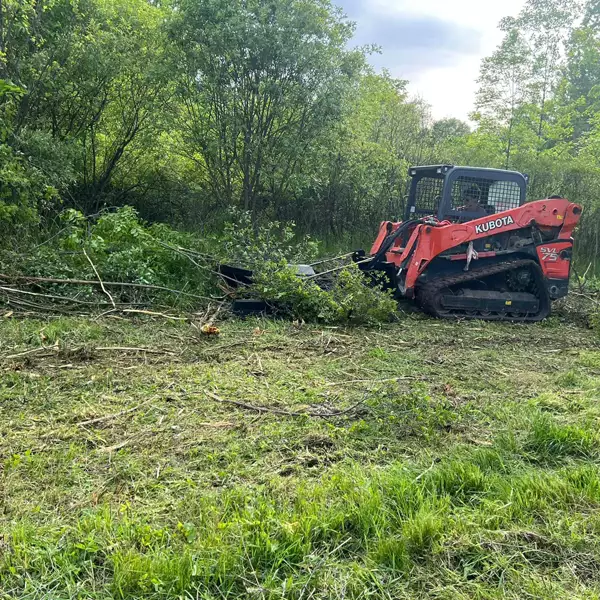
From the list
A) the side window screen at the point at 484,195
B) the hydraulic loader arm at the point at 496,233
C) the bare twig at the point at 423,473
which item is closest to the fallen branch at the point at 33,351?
the bare twig at the point at 423,473

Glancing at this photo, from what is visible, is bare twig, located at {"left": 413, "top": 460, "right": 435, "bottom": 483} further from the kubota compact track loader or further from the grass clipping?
the kubota compact track loader

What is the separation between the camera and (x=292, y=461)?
2.92m

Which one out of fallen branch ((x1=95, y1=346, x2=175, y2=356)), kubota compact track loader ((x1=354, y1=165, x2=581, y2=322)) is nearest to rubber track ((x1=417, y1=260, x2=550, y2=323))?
kubota compact track loader ((x1=354, y1=165, x2=581, y2=322))

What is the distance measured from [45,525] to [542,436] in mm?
2637

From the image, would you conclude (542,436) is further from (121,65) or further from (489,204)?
(121,65)

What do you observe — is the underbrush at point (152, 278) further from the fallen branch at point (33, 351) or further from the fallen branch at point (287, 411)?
the fallen branch at point (287, 411)

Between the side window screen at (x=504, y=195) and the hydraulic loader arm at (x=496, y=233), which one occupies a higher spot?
the side window screen at (x=504, y=195)

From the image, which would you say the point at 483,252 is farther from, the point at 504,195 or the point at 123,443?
the point at 123,443

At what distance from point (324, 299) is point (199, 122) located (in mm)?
5739

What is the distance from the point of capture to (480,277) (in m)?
7.43

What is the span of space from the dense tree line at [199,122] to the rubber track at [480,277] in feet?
15.1

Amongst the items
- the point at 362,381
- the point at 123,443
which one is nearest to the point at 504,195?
the point at 362,381

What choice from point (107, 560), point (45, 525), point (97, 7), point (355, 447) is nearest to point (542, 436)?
point (355, 447)

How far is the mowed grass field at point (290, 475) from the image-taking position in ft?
6.53
